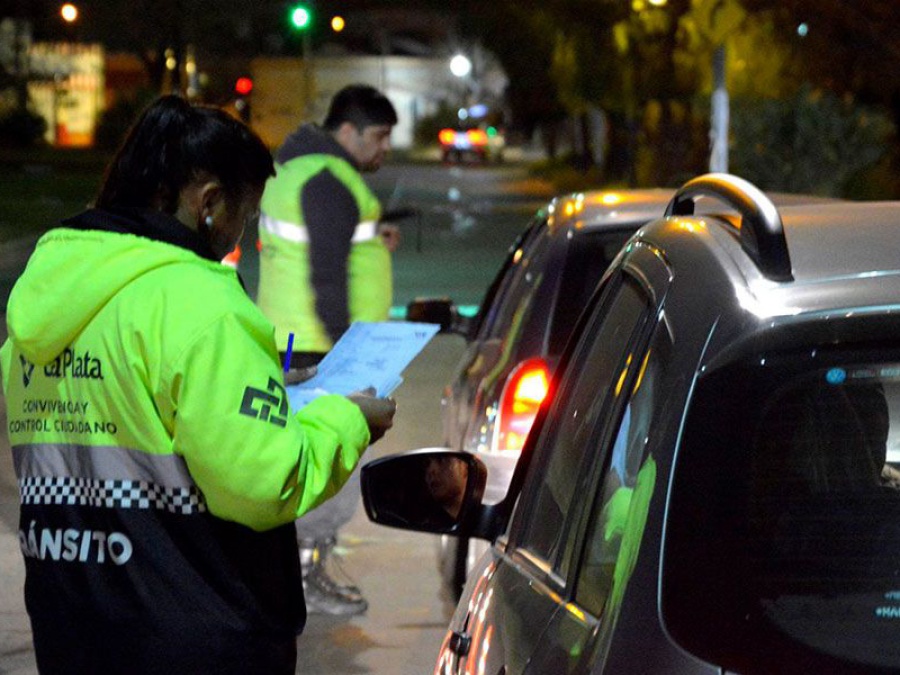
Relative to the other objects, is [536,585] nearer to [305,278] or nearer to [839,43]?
[305,278]

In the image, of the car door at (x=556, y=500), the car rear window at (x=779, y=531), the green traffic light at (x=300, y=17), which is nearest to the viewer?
the car rear window at (x=779, y=531)

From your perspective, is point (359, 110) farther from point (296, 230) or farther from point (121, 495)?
point (121, 495)

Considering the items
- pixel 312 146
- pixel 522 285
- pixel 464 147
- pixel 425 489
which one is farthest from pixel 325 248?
pixel 464 147

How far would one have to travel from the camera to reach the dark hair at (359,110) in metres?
7.43

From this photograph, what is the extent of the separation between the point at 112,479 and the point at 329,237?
167 inches

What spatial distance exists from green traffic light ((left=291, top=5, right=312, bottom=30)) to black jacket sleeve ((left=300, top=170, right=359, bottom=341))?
20.2m

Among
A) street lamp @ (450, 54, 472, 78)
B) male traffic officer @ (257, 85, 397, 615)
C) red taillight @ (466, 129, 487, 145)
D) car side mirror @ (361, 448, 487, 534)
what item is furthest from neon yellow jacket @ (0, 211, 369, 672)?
street lamp @ (450, 54, 472, 78)

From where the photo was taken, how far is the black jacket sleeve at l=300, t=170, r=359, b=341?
23.9ft

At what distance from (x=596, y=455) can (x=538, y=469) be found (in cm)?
55

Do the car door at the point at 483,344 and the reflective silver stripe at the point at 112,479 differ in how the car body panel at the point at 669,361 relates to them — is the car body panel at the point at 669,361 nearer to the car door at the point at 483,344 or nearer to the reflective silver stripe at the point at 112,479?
the reflective silver stripe at the point at 112,479

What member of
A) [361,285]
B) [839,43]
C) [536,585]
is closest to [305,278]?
[361,285]

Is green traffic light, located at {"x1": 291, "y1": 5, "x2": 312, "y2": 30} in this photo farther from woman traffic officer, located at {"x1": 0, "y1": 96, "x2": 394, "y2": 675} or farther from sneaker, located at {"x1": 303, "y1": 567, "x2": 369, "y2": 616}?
woman traffic officer, located at {"x1": 0, "y1": 96, "x2": 394, "y2": 675}

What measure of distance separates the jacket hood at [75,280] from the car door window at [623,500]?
2.76ft

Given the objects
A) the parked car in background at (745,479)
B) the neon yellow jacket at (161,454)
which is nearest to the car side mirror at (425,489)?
the neon yellow jacket at (161,454)
